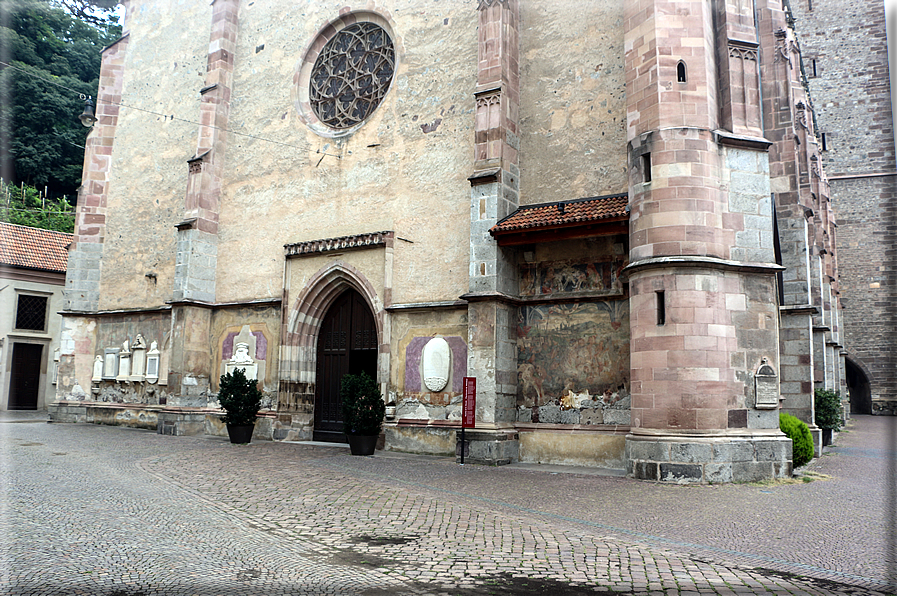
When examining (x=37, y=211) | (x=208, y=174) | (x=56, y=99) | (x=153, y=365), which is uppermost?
(x=56, y=99)

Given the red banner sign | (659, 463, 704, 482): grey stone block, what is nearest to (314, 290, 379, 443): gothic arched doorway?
the red banner sign

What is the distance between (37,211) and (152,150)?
711 inches

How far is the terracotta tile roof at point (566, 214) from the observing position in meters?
12.2

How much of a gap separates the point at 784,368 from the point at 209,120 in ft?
55.0

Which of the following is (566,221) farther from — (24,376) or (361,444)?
(24,376)

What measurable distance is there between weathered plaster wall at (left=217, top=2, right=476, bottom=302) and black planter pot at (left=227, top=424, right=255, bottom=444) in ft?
12.3

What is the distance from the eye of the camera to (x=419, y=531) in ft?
21.8

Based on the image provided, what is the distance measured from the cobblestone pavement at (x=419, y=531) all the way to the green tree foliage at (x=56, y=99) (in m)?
27.4

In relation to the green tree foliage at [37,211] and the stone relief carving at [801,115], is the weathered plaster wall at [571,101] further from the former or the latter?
the green tree foliage at [37,211]

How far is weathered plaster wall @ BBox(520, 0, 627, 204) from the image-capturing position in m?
13.3

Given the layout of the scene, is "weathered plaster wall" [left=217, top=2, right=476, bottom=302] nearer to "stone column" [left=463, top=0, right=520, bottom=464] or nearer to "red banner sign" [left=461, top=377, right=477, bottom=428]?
"stone column" [left=463, top=0, right=520, bottom=464]

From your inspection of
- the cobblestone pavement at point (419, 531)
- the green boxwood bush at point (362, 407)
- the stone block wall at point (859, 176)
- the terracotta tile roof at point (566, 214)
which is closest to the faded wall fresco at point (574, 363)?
the terracotta tile roof at point (566, 214)

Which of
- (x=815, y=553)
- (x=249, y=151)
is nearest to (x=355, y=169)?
(x=249, y=151)

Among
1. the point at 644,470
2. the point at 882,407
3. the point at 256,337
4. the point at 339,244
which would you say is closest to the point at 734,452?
the point at 644,470
